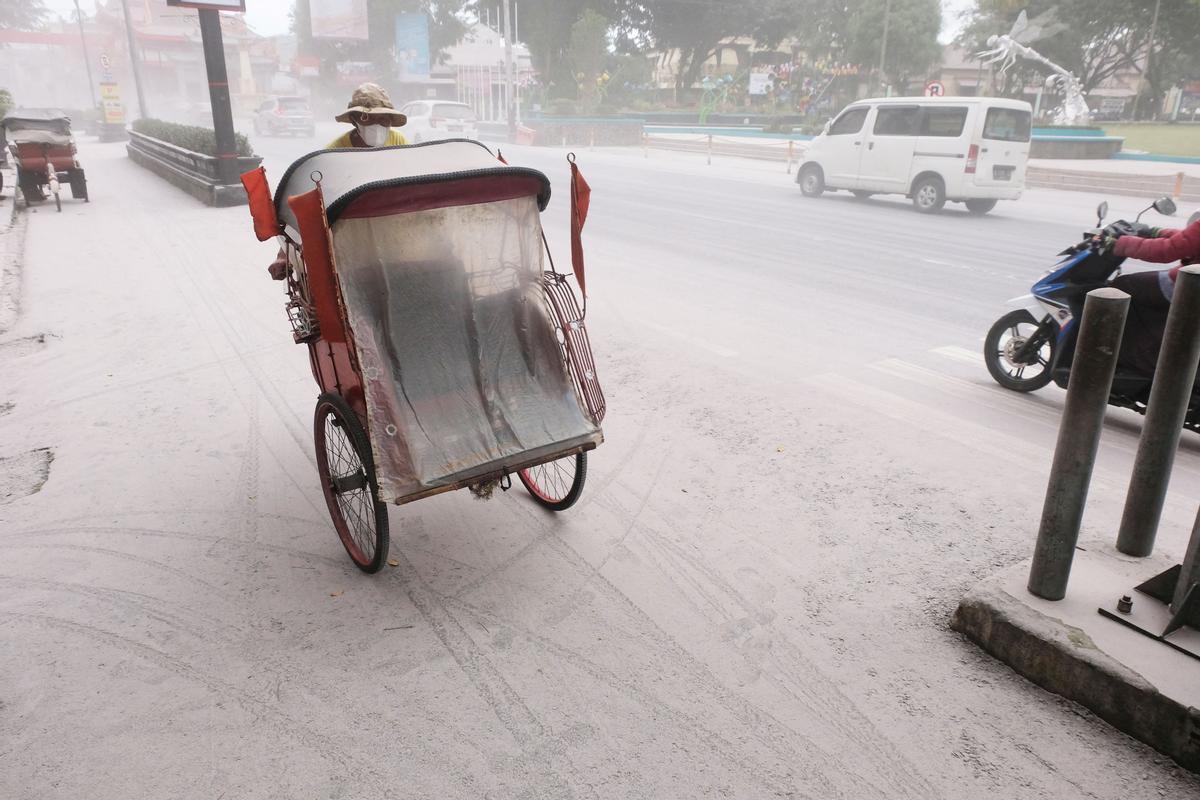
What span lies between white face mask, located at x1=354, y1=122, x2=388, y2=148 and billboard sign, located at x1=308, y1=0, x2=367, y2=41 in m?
62.4

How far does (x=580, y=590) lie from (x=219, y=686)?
4.89ft

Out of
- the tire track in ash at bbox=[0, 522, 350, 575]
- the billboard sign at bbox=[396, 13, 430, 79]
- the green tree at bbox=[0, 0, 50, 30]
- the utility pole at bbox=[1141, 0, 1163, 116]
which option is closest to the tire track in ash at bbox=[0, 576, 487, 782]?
the tire track in ash at bbox=[0, 522, 350, 575]

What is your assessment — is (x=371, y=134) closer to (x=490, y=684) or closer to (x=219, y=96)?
(x=490, y=684)

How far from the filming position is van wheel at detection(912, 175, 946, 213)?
606 inches

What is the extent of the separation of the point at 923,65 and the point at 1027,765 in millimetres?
42961

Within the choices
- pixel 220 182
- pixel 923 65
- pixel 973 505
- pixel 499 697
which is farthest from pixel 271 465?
pixel 923 65

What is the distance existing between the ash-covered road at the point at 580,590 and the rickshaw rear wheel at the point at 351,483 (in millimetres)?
153

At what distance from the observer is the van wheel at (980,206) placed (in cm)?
1560

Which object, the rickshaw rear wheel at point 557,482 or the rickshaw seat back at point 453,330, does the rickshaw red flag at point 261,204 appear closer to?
the rickshaw seat back at point 453,330

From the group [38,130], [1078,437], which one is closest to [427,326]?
[1078,437]

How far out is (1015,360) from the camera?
5996 millimetres

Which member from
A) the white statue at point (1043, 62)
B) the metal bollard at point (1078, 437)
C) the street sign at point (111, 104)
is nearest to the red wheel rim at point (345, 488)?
the metal bollard at point (1078, 437)

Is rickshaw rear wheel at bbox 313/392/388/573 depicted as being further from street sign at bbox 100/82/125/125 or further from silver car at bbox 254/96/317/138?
street sign at bbox 100/82/125/125

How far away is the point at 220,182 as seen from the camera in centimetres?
1597
